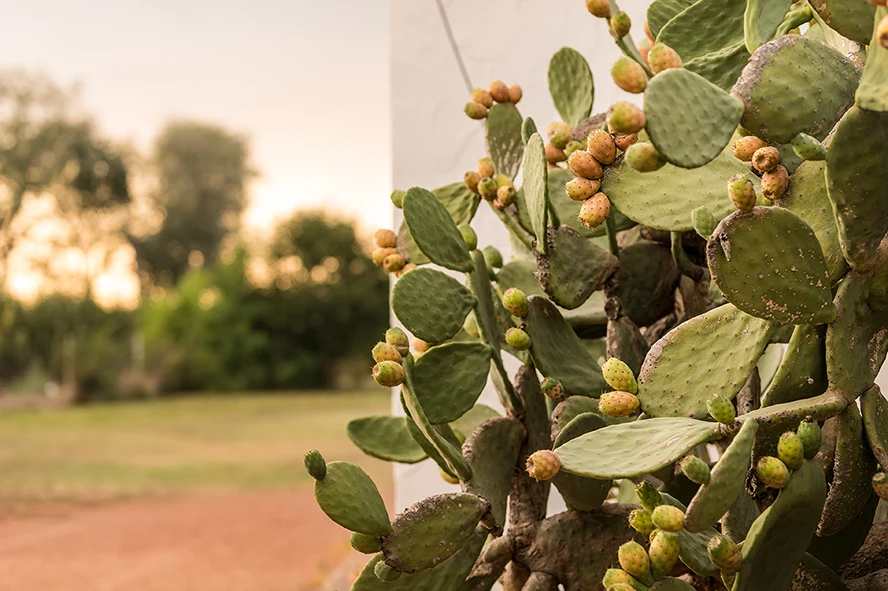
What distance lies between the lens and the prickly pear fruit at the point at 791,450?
0.40 m

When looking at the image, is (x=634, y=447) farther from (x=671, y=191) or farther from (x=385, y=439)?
(x=385, y=439)

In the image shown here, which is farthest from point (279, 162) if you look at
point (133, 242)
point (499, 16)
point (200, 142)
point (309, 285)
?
point (499, 16)

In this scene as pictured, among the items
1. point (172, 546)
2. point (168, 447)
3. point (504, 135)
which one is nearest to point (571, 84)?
point (504, 135)

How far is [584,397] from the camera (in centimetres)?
59

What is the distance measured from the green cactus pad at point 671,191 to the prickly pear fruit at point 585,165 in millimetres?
31

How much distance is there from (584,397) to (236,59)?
19.8 metres

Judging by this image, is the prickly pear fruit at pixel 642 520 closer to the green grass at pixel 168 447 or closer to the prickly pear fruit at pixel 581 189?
the prickly pear fruit at pixel 581 189

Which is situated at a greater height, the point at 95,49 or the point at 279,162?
the point at 95,49

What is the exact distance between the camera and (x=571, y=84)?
2.30 ft

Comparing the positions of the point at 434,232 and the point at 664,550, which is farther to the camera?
the point at 434,232

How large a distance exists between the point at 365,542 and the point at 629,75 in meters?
0.28

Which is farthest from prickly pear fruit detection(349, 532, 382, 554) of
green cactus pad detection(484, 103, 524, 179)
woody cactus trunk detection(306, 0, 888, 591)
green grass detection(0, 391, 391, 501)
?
green grass detection(0, 391, 391, 501)

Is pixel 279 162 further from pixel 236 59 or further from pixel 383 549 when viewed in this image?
pixel 383 549

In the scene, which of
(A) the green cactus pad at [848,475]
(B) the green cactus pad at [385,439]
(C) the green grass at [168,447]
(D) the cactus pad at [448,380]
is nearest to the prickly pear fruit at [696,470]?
(A) the green cactus pad at [848,475]
